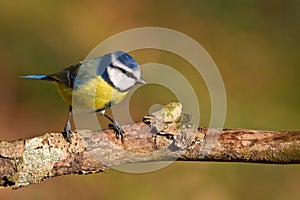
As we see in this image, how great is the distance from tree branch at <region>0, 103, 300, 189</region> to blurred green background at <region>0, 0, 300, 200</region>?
66.2 inches

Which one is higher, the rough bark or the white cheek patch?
the white cheek patch

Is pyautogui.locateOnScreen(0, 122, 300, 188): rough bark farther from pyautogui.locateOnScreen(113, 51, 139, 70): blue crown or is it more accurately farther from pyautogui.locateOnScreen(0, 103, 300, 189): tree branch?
pyautogui.locateOnScreen(113, 51, 139, 70): blue crown

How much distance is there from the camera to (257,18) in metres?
5.48

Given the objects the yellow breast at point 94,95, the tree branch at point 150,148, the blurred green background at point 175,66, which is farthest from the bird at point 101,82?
the blurred green background at point 175,66

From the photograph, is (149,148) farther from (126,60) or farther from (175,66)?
(175,66)

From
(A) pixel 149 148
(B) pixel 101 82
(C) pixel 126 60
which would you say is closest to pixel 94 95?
(B) pixel 101 82

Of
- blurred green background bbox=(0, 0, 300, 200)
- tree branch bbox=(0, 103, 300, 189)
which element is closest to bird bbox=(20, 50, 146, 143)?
tree branch bbox=(0, 103, 300, 189)

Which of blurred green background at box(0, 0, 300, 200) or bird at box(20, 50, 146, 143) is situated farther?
blurred green background at box(0, 0, 300, 200)

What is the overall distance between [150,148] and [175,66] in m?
2.96

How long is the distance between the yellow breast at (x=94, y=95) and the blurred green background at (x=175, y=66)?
1.45 m

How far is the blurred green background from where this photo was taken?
3.80 metres

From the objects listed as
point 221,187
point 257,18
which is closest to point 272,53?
point 257,18

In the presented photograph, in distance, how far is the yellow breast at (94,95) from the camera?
7.34 feet

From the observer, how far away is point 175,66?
16.1ft
